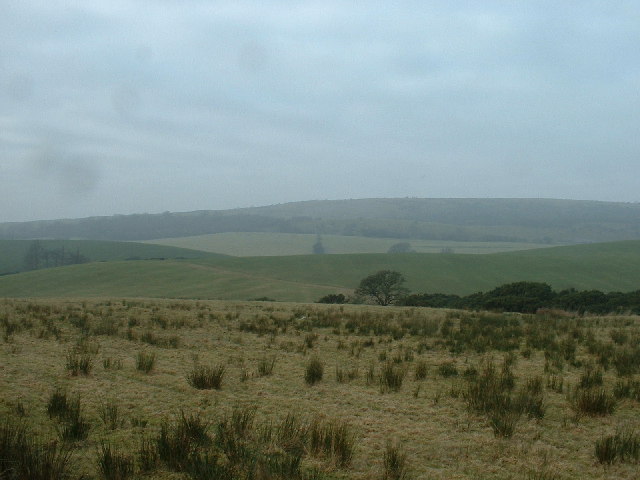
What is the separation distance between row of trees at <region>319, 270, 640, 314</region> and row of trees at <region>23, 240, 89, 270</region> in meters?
96.2

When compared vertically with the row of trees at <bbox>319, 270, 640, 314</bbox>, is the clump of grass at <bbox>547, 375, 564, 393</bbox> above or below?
above

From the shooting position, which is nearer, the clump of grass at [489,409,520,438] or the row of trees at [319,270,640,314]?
the clump of grass at [489,409,520,438]

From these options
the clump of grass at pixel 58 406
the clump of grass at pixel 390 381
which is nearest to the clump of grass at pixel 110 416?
the clump of grass at pixel 58 406

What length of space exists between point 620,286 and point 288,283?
52264mm

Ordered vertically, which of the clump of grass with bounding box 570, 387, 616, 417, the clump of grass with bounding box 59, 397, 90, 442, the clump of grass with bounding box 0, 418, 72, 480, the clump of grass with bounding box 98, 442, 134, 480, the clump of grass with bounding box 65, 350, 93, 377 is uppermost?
the clump of grass with bounding box 0, 418, 72, 480

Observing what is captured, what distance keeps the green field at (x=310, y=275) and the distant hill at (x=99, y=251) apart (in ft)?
134

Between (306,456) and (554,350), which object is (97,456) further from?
(554,350)

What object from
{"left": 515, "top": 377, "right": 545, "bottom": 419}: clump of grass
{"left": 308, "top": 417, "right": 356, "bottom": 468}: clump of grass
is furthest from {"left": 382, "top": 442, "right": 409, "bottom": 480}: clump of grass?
{"left": 515, "top": 377, "right": 545, "bottom": 419}: clump of grass

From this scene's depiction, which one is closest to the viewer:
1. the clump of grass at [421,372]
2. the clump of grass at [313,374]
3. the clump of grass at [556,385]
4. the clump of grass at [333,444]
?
the clump of grass at [333,444]

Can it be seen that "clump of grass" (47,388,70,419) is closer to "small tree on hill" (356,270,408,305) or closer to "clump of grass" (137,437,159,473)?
"clump of grass" (137,437,159,473)

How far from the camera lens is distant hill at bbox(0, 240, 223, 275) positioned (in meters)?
126

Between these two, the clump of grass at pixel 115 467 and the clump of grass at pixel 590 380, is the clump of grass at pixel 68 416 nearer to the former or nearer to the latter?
the clump of grass at pixel 115 467

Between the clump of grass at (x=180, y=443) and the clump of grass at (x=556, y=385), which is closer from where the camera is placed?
the clump of grass at (x=180, y=443)

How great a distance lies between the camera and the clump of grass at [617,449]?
546 centimetres
